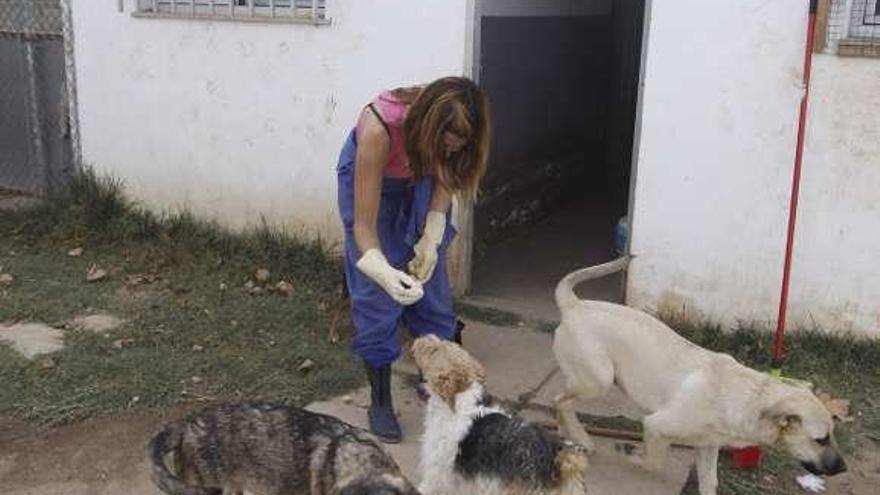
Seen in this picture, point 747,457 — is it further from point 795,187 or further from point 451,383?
point 451,383

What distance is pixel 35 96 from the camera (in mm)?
7441

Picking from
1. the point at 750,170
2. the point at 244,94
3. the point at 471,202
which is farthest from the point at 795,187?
the point at 244,94

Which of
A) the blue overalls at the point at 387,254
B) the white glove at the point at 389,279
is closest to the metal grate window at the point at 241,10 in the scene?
the blue overalls at the point at 387,254

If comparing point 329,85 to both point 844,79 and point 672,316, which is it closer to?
point 672,316

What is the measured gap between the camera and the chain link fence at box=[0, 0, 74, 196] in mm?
7281

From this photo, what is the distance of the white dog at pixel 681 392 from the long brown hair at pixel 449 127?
31.8 inches

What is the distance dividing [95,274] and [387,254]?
9.63 ft

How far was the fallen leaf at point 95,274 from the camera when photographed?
20.5 ft

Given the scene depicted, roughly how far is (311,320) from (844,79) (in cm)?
335

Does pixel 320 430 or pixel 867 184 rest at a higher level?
pixel 867 184

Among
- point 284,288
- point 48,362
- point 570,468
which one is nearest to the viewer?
point 570,468

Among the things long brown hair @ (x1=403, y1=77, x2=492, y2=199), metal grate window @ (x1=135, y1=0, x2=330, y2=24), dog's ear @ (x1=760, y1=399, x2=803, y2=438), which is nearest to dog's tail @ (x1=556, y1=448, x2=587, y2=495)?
dog's ear @ (x1=760, y1=399, x2=803, y2=438)

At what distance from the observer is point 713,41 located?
5152 mm

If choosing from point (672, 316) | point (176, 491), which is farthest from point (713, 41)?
point (176, 491)
